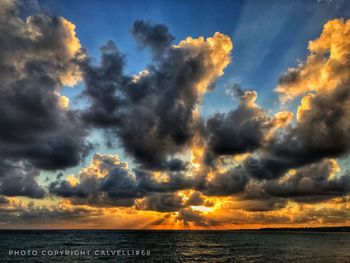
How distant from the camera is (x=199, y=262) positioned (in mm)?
72688

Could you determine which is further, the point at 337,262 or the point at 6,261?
the point at 6,261

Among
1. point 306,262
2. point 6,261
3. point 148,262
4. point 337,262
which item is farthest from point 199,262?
point 6,261

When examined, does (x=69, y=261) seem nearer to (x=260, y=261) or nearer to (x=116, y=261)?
(x=116, y=261)

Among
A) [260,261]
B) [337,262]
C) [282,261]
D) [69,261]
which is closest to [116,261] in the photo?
[69,261]

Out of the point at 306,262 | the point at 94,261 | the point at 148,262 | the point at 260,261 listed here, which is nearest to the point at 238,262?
the point at 260,261

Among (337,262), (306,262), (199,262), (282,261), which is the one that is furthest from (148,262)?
(337,262)

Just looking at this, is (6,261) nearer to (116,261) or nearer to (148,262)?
(116,261)

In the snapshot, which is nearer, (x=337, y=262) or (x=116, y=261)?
(x=337, y=262)

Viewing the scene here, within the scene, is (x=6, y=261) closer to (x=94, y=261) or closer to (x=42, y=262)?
(x=42, y=262)

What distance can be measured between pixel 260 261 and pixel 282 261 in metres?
5.48

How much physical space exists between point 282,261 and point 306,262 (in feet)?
18.4

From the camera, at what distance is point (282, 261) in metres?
71.3

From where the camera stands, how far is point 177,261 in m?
73.2

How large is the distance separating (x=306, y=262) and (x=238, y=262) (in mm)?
15711
